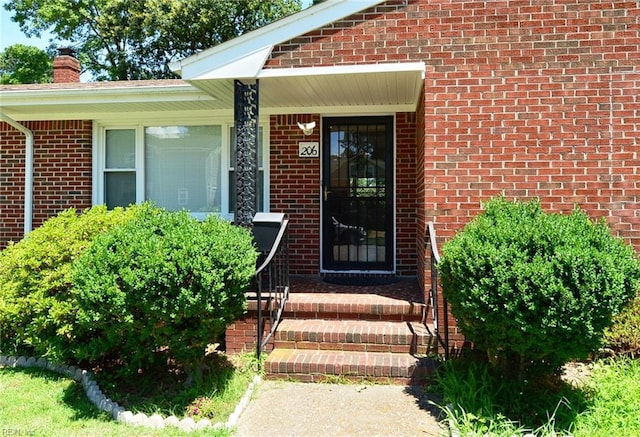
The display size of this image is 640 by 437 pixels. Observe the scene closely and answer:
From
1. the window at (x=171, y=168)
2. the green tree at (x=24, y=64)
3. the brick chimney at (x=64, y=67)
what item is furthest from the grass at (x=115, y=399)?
the green tree at (x=24, y=64)

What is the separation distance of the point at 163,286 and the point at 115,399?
1163 mm

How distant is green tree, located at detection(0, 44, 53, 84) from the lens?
21.4 m

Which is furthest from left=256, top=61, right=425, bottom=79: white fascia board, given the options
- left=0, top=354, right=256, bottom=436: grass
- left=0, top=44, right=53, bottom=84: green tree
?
left=0, top=44, right=53, bottom=84: green tree

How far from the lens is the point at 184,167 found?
24.5 ft

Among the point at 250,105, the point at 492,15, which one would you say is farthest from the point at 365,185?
the point at 492,15

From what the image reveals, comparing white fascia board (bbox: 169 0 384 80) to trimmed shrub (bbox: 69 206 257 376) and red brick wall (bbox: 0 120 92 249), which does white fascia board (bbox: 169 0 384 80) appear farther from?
red brick wall (bbox: 0 120 92 249)

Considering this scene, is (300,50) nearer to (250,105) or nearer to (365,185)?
(250,105)

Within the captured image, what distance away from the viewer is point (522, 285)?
3.33 metres

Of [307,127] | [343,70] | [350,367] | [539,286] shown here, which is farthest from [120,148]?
[539,286]

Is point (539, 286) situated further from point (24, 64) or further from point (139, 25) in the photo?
point (24, 64)

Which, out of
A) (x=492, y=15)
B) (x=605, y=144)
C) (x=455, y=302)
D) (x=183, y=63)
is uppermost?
(x=492, y=15)

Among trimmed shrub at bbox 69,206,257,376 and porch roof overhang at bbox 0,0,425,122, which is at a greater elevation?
porch roof overhang at bbox 0,0,425,122

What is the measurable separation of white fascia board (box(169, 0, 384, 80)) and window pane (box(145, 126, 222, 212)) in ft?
6.86

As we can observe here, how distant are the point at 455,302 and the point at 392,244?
3.13 m
